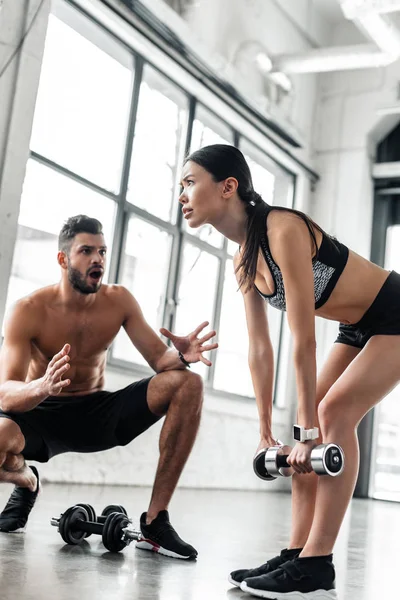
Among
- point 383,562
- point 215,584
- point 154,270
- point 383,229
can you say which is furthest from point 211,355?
point 215,584

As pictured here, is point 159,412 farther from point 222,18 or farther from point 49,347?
point 222,18

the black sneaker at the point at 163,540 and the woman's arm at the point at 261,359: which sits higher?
the woman's arm at the point at 261,359

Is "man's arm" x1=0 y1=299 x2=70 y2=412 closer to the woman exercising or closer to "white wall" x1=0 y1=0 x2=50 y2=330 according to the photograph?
the woman exercising

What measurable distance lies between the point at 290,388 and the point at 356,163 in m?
2.31

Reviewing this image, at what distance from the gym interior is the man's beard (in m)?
0.80

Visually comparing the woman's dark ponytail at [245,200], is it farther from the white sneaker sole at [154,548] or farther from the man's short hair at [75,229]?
the white sneaker sole at [154,548]

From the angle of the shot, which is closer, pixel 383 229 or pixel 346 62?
pixel 346 62

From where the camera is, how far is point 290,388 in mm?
7266

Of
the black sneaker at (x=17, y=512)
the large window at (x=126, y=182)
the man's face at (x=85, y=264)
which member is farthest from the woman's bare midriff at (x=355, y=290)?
the large window at (x=126, y=182)

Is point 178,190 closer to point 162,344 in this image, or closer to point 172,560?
point 162,344

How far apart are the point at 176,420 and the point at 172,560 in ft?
1.47

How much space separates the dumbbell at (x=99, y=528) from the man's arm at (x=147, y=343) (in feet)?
1.74

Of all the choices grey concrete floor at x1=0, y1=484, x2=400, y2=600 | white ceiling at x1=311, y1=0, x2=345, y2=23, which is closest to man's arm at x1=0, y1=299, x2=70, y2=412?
grey concrete floor at x1=0, y1=484, x2=400, y2=600

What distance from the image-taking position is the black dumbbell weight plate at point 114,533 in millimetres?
A: 2197
